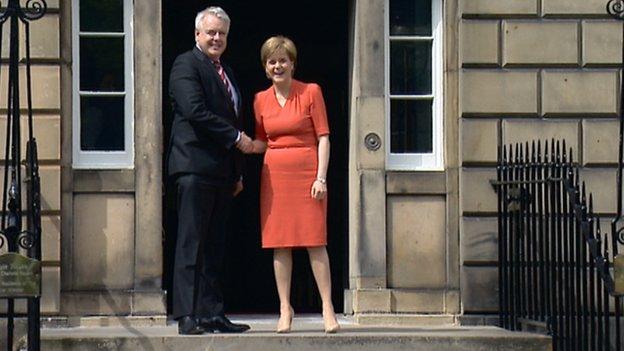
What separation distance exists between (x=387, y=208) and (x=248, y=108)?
200 cm

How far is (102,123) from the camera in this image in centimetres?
1266

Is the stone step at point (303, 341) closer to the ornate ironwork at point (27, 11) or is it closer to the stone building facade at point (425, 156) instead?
the stone building facade at point (425, 156)

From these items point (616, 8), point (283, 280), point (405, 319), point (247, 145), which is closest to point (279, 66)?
point (247, 145)

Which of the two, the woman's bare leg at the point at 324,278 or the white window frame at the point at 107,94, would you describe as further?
the white window frame at the point at 107,94

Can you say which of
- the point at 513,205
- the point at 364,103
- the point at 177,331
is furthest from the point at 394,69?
the point at 177,331

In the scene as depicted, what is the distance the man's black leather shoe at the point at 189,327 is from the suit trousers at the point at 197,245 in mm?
40

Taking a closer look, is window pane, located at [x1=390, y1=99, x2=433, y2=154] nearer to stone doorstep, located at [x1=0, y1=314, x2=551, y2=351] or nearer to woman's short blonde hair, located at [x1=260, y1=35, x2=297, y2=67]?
stone doorstep, located at [x1=0, y1=314, x2=551, y2=351]

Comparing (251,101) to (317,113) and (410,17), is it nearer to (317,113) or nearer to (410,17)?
(410,17)

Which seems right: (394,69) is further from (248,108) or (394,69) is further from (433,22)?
(248,108)

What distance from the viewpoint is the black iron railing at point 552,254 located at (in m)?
11.1

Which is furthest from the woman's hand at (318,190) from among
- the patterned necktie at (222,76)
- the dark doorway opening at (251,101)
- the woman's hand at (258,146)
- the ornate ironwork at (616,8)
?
the dark doorway opening at (251,101)

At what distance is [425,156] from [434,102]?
43 cm

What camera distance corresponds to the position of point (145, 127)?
12.5 m

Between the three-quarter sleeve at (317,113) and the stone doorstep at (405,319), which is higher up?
the three-quarter sleeve at (317,113)
